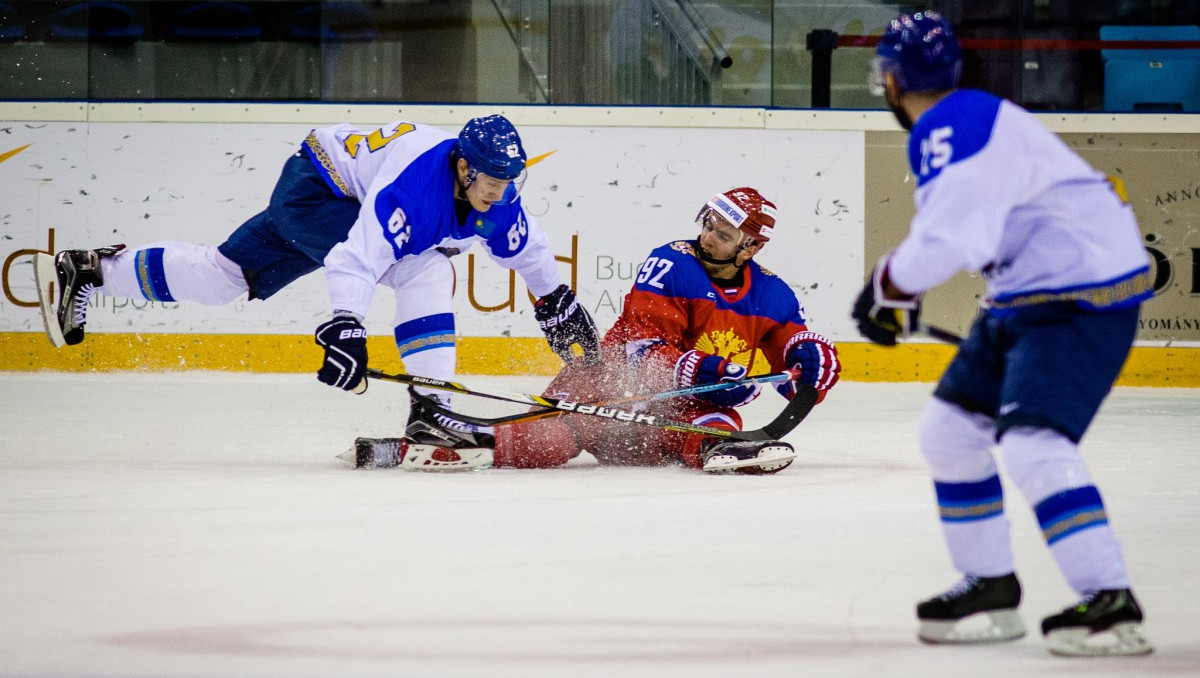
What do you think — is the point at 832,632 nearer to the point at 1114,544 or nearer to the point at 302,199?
the point at 1114,544

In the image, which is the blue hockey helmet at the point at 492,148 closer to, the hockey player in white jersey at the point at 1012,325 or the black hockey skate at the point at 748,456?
the black hockey skate at the point at 748,456

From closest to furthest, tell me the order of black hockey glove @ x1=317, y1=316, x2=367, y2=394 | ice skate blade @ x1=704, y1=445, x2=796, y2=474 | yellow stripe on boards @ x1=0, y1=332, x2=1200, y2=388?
A: black hockey glove @ x1=317, y1=316, x2=367, y2=394, ice skate blade @ x1=704, y1=445, x2=796, y2=474, yellow stripe on boards @ x1=0, y1=332, x2=1200, y2=388

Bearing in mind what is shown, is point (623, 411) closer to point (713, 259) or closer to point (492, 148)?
point (713, 259)

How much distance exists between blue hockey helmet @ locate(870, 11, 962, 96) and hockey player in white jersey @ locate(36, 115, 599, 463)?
174 centimetres

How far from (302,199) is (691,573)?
7.04ft

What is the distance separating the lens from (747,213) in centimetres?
383

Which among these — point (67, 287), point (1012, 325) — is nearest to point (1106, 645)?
point (1012, 325)

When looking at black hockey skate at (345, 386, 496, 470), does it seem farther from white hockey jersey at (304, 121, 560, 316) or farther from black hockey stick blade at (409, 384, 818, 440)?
white hockey jersey at (304, 121, 560, 316)

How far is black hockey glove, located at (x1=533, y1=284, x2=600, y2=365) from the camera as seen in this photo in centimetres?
420

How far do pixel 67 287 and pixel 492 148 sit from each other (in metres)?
1.40

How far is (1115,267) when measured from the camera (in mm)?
1906

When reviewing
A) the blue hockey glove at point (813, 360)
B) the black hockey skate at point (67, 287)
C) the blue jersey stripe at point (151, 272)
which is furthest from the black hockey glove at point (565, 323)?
Answer: the black hockey skate at point (67, 287)

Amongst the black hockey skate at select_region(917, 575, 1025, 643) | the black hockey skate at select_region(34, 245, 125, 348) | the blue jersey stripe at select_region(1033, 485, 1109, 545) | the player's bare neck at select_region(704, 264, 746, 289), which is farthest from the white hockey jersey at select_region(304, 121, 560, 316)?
the blue jersey stripe at select_region(1033, 485, 1109, 545)

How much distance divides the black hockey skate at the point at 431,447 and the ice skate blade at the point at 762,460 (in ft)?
1.93
